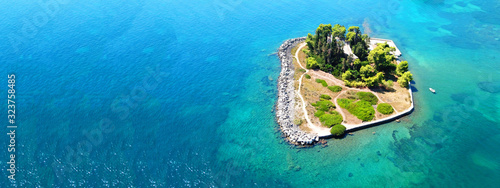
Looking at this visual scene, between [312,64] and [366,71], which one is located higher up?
[366,71]

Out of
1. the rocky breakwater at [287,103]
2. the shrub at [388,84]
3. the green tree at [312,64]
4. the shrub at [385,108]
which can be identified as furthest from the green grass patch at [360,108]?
the green tree at [312,64]

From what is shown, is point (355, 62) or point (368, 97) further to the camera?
point (355, 62)

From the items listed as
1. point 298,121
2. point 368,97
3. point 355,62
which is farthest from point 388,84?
point 298,121

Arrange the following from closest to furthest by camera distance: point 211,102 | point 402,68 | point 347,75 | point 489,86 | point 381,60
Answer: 1. point 211,102
2. point 347,75
3. point 489,86
4. point 402,68
5. point 381,60

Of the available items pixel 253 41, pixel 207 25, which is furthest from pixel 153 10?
pixel 253 41

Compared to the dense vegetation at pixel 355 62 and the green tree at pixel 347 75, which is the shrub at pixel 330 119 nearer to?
the dense vegetation at pixel 355 62

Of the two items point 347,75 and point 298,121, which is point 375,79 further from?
point 298,121

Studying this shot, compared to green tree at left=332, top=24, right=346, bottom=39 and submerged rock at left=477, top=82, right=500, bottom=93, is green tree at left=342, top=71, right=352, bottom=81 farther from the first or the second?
submerged rock at left=477, top=82, right=500, bottom=93
